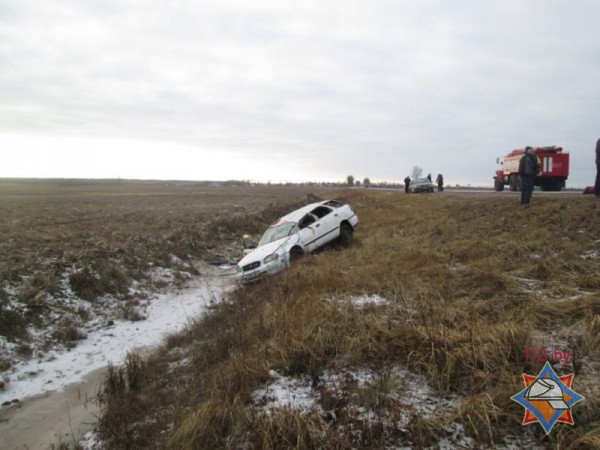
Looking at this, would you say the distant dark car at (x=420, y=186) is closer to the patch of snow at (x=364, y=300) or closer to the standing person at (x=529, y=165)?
the standing person at (x=529, y=165)

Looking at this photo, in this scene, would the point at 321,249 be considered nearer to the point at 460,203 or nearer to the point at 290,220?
the point at 290,220

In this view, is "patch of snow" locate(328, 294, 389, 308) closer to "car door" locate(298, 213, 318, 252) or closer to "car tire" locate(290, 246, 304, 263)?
"car tire" locate(290, 246, 304, 263)

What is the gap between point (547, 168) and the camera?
16500mm

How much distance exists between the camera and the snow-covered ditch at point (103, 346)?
20.7 feet

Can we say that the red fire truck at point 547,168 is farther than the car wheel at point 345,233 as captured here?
Yes

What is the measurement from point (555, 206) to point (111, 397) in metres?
12.1

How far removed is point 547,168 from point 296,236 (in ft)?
41.2

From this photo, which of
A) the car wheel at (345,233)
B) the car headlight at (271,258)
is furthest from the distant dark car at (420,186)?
the car headlight at (271,258)

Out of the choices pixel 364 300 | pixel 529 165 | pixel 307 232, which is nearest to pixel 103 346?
pixel 364 300

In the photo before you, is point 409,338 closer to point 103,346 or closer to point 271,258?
point 103,346

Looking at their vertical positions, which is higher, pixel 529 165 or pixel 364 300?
pixel 529 165

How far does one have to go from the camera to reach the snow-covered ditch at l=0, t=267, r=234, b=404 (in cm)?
632

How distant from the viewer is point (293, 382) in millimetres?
4359

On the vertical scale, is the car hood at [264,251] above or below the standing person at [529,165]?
below
